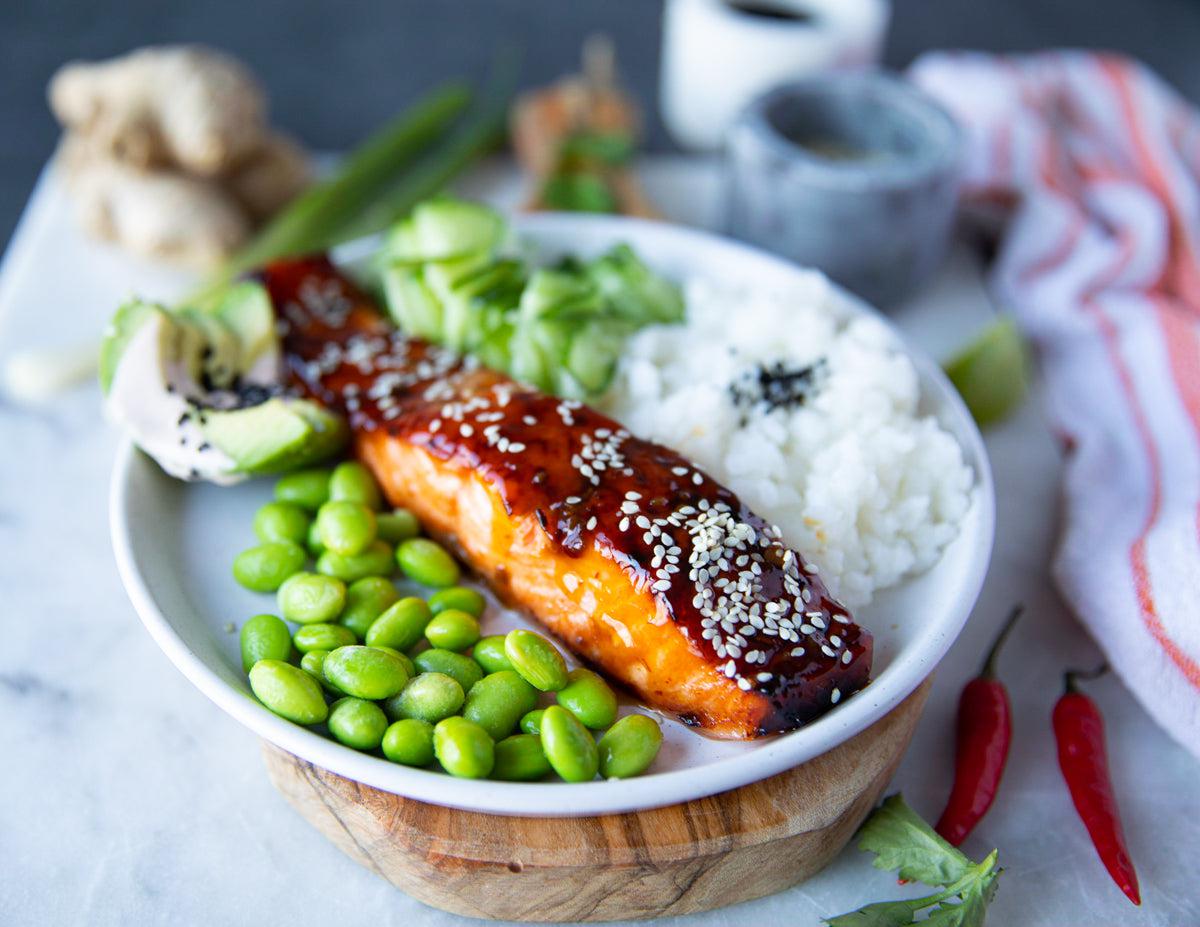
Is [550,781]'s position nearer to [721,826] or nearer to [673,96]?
[721,826]

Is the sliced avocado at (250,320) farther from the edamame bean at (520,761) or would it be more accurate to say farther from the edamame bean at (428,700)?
the edamame bean at (520,761)

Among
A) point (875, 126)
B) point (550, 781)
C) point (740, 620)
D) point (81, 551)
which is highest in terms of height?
point (875, 126)

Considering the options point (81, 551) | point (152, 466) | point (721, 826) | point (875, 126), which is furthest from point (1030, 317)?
point (81, 551)

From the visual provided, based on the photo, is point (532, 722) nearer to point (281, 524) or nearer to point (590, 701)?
point (590, 701)

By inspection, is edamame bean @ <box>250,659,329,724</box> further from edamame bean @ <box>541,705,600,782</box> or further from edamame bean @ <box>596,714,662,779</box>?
edamame bean @ <box>596,714,662,779</box>

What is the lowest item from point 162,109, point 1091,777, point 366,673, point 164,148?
point 1091,777

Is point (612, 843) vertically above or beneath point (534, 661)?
beneath

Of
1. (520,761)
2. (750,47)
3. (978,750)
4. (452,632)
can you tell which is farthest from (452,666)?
(750,47)

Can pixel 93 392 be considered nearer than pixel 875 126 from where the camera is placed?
Yes
